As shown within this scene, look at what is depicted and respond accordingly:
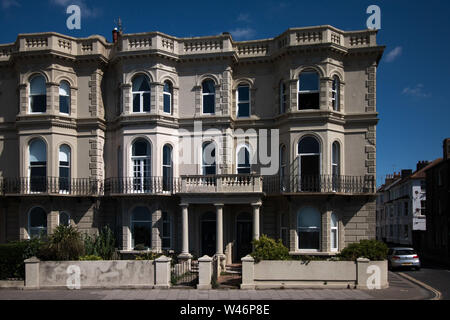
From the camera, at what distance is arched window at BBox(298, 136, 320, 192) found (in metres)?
21.9

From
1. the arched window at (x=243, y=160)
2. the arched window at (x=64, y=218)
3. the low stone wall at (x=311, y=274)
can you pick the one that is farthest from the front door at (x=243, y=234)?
the arched window at (x=64, y=218)

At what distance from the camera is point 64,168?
2369 centimetres

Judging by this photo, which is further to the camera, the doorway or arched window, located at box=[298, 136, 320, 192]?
the doorway

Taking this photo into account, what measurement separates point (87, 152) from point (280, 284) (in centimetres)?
1265

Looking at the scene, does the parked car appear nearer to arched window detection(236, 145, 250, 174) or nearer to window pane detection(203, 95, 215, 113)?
arched window detection(236, 145, 250, 174)

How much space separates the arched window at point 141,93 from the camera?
23281mm

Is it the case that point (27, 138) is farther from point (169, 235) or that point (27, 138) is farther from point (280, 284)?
point (280, 284)

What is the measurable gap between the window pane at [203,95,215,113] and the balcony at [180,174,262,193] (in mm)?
3878

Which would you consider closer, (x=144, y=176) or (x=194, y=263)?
(x=194, y=263)

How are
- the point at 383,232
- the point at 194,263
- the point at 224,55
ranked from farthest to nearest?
the point at 383,232, the point at 224,55, the point at 194,263

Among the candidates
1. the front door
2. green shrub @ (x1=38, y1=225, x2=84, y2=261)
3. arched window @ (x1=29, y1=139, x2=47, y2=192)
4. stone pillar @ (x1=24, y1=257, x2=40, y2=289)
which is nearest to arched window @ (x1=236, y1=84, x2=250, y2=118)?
the front door

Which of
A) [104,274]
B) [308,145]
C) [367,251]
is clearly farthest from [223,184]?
[367,251]

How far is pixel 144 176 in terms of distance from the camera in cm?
2308

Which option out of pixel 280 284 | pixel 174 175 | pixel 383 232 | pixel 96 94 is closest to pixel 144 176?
pixel 174 175
